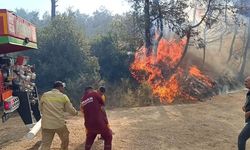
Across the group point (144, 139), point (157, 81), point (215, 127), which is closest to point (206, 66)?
point (157, 81)

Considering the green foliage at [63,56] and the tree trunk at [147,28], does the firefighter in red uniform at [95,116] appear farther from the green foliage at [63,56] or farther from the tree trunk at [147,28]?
the tree trunk at [147,28]

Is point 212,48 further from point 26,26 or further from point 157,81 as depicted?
point 26,26

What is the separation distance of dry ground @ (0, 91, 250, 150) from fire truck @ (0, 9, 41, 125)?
862 mm

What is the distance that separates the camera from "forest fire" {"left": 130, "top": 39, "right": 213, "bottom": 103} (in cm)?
2002

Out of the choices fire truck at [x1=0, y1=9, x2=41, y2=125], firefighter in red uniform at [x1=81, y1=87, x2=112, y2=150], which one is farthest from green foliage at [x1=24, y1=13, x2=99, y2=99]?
firefighter in red uniform at [x1=81, y1=87, x2=112, y2=150]

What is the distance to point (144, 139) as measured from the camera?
10.4 m

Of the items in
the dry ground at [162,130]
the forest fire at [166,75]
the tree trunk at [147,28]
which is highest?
the tree trunk at [147,28]

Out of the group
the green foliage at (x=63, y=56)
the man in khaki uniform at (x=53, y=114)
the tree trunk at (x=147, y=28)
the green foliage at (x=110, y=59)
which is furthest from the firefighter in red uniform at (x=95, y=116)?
the tree trunk at (x=147, y=28)

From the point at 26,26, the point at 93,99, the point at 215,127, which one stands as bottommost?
the point at 215,127

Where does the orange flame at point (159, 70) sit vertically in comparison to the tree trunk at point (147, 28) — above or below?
below

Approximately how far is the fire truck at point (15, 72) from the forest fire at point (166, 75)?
893 centimetres

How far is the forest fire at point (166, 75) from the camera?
20.0 m

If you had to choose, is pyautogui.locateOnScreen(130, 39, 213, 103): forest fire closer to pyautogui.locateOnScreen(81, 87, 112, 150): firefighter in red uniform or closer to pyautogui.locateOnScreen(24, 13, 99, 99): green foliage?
pyautogui.locateOnScreen(24, 13, 99, 99): green foliage

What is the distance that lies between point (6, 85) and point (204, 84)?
1501 cm
